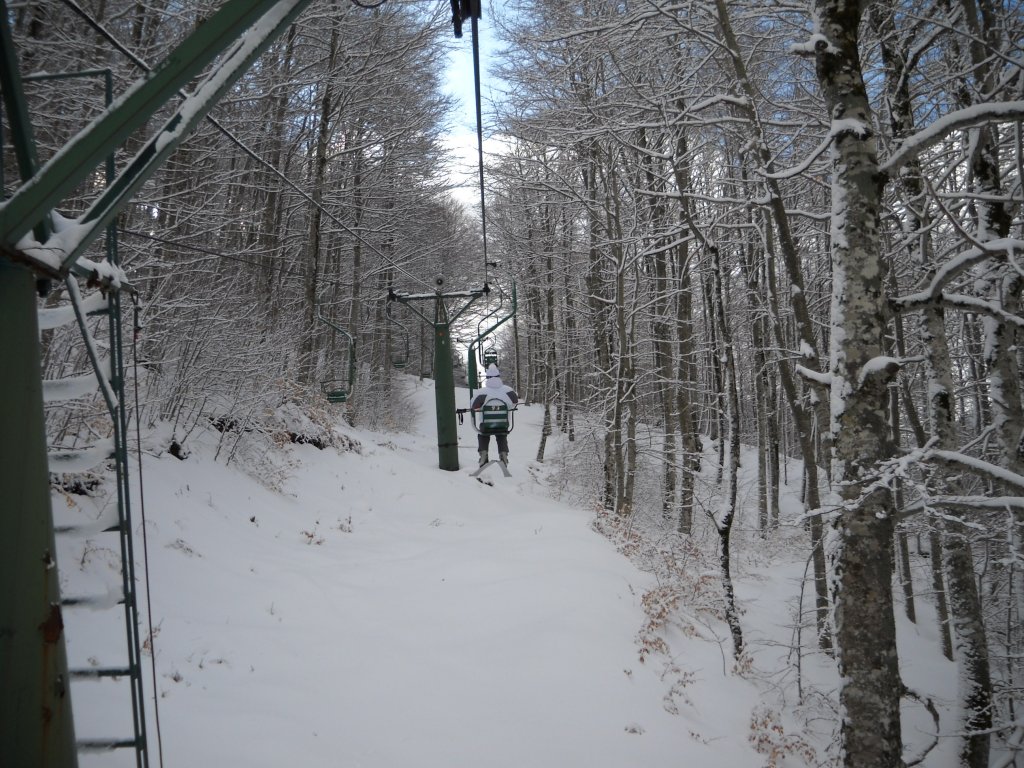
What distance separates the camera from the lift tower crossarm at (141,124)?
185 cm

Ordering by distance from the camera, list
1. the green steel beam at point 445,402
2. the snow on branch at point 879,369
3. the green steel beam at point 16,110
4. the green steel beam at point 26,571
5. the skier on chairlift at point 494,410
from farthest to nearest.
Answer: the skier on chairlift at point 494,410 → the green steel beam at point 445,402 → the snow on branch at point 879,369 → the green steel beam at point 16,110 → the green steel beam at point 26,571

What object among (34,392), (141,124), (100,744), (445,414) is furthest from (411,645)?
(445,414)

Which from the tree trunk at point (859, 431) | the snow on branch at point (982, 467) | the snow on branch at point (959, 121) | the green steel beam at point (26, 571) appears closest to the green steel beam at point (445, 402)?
the tree trunk at point (859, 431)

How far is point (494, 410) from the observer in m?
12.6

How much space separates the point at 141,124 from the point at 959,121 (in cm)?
417

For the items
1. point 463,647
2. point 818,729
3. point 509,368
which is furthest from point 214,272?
point 509,368

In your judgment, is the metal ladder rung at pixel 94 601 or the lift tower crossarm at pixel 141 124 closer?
the lift tower crossarm at pixel 141 124

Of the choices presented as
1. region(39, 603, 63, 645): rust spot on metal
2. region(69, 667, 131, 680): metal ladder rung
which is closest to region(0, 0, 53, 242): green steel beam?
region(39, 603, 63, 645): rust spot on metal

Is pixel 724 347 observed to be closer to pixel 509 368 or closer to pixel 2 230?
pixel 2 230

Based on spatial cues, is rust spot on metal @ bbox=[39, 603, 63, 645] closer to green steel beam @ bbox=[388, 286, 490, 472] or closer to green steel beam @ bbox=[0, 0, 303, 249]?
green steel beam @ bbox=[0, 0, 303, 249]

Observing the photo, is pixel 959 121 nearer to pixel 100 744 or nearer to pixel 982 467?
pixel 982 467

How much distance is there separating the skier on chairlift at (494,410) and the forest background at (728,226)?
113 centimetres

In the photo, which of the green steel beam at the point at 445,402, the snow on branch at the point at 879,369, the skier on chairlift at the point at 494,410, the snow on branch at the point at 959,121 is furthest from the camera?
the skier on chairlift at the point at 494,410

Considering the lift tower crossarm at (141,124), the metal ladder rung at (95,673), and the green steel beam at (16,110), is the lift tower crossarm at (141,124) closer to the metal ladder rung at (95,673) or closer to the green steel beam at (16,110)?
the green steel beam at (16,110)
